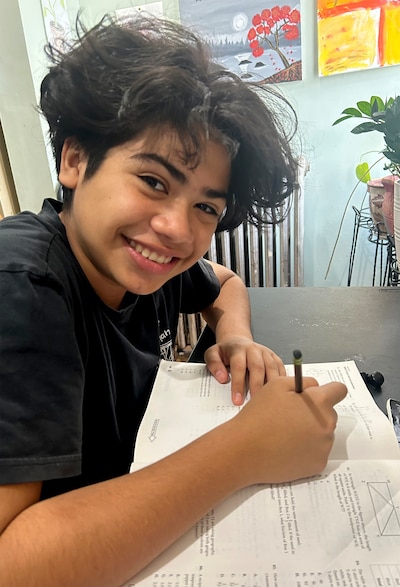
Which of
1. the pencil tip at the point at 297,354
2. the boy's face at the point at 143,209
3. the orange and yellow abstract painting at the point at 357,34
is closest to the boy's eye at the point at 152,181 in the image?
the boy's face at the point at 143,209

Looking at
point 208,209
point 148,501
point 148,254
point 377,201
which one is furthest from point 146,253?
point 377,201

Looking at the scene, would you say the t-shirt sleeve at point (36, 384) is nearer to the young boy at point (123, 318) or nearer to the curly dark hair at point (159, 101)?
the young boy at point (123, 318)

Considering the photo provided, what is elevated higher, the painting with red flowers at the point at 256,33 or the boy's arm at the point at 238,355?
the painting with red flowers at the point at 256,33

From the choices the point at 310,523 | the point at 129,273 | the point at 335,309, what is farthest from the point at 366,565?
the point at 335,309

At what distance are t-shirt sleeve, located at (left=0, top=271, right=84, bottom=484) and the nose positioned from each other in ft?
0.53

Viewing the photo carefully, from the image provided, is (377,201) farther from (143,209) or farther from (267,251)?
(143,209)

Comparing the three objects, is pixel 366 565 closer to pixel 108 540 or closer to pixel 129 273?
pixel 108 540

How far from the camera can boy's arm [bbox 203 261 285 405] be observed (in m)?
0.68

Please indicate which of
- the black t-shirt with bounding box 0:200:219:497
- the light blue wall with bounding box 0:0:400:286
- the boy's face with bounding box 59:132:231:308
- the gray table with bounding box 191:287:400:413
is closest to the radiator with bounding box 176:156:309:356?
the light blue wall with bounding box 0:0:400:286

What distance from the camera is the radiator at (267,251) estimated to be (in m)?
1.84

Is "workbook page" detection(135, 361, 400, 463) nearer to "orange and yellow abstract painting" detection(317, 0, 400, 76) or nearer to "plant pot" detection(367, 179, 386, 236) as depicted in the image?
"plant pot" detection(367, 179, 386, 236)

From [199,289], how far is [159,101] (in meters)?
0.45

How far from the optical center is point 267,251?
189 cm

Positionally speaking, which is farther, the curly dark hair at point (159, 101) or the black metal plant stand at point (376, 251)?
the black metal plant stand at point (376, 251)
